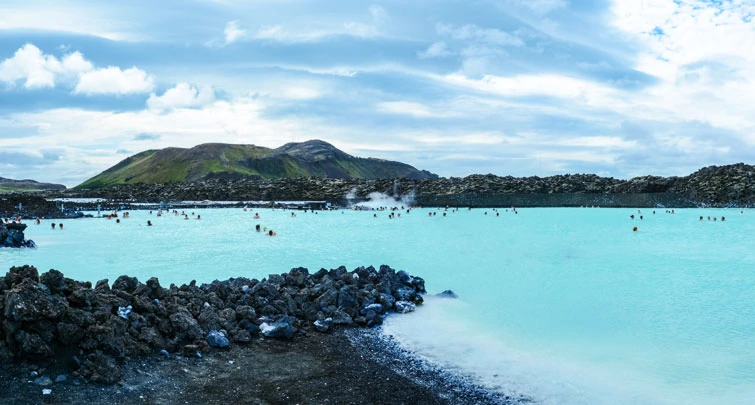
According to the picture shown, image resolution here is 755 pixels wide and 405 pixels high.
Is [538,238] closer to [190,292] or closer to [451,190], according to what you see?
[190,292]

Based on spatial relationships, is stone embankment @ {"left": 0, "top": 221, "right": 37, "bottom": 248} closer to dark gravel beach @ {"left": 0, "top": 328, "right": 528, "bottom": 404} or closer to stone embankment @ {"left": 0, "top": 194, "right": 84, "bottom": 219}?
stone embankment @ {"left": 0, "top": 194, "right": 84, "bottom": 219}

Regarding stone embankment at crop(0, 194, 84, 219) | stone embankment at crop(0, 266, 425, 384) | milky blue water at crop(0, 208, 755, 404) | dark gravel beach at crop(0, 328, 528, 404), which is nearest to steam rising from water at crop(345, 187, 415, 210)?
milky blue water at crop(0, 208, 755, 404)

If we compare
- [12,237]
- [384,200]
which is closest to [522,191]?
[384,200]

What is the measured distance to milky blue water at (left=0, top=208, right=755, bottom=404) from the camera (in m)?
12.0

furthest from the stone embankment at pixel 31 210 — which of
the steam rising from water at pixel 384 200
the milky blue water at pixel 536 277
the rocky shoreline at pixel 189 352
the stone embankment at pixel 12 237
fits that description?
the rocky shoreline at pixel 189 352

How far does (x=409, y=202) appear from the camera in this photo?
284 feet

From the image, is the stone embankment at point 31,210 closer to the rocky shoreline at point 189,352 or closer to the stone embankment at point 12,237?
the stone embankment at point 12,237

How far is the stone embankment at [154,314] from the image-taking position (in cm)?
927

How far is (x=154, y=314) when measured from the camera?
11328 millimetres

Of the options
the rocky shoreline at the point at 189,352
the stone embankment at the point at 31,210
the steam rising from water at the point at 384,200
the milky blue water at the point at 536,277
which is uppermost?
the steam rising from water at the point at 384,200

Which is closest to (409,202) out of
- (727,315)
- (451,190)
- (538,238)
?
(451,190)

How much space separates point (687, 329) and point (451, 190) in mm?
72998

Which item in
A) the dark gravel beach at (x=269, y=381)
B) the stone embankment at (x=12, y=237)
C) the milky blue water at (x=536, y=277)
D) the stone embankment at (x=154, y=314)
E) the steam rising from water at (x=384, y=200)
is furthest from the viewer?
the steam rising from water at (x=384, y=200)

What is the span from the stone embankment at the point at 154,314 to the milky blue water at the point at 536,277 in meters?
1.66
